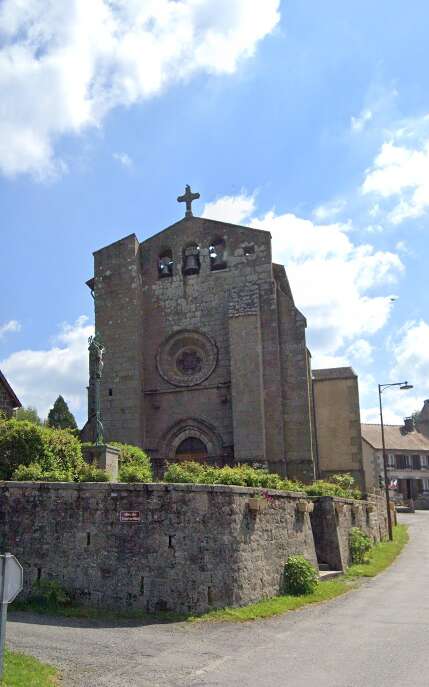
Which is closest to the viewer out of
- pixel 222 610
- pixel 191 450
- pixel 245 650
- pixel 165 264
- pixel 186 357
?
pixel 245 650

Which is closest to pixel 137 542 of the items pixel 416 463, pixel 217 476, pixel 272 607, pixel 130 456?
pixel 217 476

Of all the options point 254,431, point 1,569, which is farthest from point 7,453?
point 254,431

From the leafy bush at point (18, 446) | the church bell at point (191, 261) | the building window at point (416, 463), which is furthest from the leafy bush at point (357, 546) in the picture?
the building window at point (416, 463)

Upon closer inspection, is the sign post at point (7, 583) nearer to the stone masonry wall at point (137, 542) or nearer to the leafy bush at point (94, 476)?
the stone masonry wall at point (137, 542)

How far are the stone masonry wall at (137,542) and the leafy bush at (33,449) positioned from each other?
4.99 feet

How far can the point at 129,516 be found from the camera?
1160 centimetres

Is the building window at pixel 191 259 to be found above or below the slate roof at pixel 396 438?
above

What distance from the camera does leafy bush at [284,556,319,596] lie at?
1340 centimetres

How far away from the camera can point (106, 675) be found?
7785 millimetres

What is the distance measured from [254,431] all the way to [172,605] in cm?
1251

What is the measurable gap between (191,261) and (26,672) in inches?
815

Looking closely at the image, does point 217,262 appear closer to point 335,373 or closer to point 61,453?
point 335,373

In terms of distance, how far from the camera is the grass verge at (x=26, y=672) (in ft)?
22.5

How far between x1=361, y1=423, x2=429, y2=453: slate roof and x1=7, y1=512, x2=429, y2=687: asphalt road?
1833 inches
